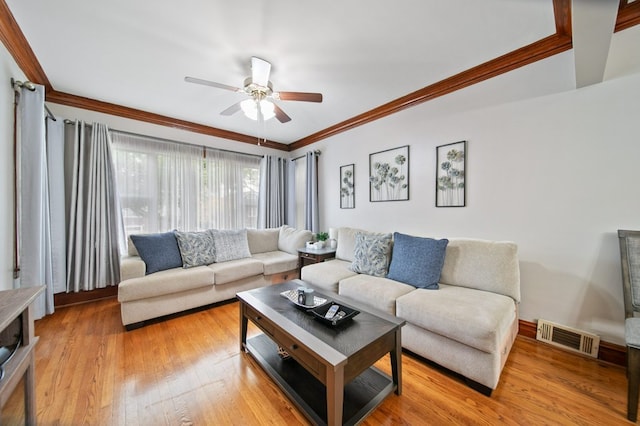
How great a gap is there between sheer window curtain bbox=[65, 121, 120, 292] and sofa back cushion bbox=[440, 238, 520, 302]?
400 cm

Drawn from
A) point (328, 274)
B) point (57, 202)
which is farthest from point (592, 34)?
point (57, 202)

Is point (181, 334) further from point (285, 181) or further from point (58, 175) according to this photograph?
point (285, 181)

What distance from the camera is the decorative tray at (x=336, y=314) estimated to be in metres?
1.43

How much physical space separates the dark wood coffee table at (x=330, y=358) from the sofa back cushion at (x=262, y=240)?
6.61 ft

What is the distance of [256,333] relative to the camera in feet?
7.20

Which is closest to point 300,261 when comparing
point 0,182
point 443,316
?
point 443,316

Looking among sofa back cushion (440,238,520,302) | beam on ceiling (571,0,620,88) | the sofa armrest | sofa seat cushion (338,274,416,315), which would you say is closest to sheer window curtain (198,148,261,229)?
the sofa armrest

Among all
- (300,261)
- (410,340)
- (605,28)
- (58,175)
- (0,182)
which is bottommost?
(410,340)

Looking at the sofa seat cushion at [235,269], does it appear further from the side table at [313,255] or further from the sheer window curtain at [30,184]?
the sheer window curtain at [30,184]

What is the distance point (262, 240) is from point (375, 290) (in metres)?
2.33

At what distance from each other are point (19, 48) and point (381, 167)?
3.70 metres

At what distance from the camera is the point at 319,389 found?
1.49 m

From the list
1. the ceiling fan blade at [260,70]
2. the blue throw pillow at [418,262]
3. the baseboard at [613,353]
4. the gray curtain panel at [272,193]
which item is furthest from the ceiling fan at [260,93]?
the baseboard at [613,353]

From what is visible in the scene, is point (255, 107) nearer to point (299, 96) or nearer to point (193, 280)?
point (299, 96)
